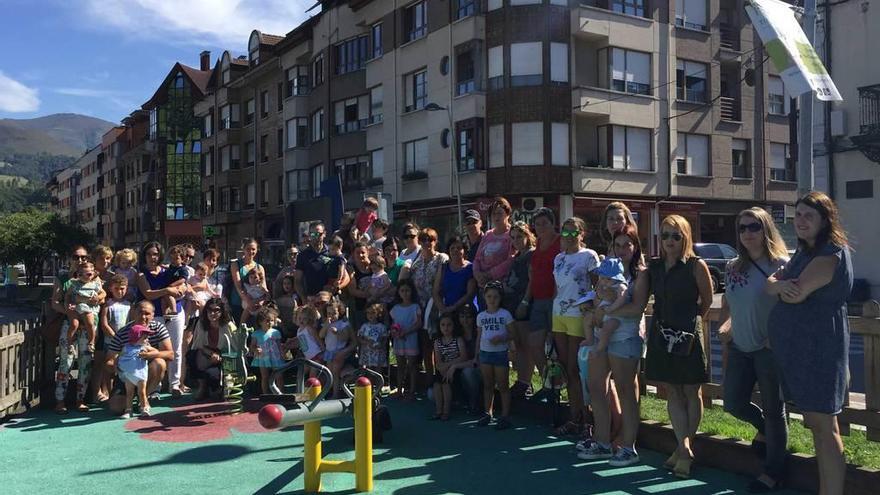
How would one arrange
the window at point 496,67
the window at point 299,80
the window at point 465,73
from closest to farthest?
the window at point 496,67, the window at point 465,73, the window at point 299,80

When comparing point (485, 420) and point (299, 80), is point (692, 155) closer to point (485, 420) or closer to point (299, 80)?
point (299, 80)

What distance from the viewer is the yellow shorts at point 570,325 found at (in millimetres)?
6441

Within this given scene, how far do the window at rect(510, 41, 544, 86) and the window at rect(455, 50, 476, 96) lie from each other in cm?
183

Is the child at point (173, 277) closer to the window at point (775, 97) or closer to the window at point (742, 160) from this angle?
the window at point (742, 160)

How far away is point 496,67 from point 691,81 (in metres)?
9.26

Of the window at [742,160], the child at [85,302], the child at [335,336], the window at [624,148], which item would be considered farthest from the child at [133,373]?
the window at [742,160]

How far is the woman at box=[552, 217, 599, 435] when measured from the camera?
21.1ft

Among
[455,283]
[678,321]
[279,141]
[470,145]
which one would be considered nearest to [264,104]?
[279,141]

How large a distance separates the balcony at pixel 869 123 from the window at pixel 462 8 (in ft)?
48.2

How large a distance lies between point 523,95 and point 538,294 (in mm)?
22307

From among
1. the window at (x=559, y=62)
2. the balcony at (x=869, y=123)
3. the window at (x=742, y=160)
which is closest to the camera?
the balcony at (x=869, y=123)

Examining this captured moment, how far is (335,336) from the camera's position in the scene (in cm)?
860

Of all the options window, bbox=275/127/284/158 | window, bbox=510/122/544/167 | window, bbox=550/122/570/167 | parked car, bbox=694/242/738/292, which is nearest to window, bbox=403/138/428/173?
window, bbox=510/122/544/167

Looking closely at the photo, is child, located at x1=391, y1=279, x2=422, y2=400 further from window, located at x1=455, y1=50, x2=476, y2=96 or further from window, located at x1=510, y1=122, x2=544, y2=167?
window, located at x1=455, y1=50, x2=476, y2=96
